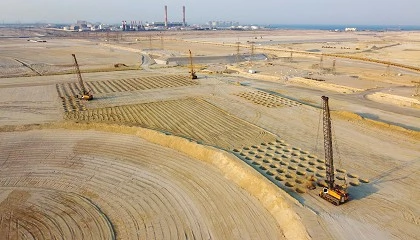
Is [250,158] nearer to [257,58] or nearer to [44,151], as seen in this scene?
[44,151]

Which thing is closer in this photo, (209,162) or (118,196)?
(118,196)

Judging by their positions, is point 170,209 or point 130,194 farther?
point 130,194

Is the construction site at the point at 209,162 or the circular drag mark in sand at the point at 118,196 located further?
the construction site at the point at 209,162

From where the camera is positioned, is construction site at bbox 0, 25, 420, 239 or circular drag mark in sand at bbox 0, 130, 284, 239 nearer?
circular drag mark in sand at bbox 0, 130, 284, 239

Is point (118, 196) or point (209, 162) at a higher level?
point (209, 162)

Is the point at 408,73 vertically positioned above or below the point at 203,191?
above

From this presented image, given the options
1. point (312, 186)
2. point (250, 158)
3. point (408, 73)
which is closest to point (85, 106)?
point (250, 158)

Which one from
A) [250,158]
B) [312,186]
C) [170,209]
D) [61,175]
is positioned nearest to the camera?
[170,209]

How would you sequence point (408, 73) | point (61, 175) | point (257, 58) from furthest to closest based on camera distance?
point (257, 58) < point (408, 73) < point (61, 175)
